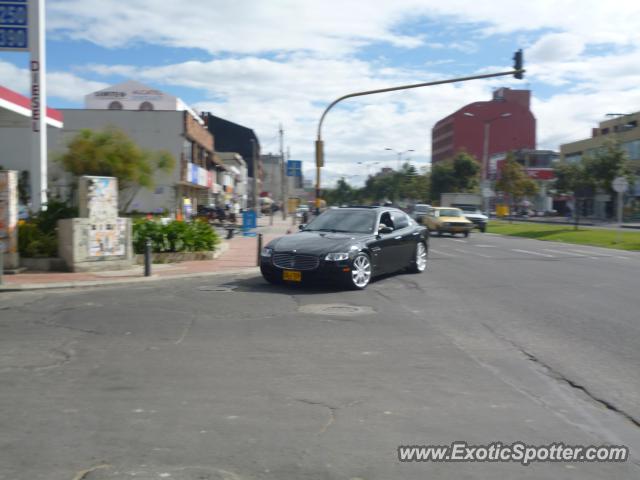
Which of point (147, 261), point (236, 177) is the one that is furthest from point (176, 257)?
point (236, 177)

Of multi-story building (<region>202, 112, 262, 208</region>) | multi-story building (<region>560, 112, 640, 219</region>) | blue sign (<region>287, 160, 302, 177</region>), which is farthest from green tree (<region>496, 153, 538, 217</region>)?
multi-story building (<region>202, 112, 262, 208</region>)

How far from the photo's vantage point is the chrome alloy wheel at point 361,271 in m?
11.6

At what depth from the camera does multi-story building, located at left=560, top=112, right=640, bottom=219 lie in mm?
61994

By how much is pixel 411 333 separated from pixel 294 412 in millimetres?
3391

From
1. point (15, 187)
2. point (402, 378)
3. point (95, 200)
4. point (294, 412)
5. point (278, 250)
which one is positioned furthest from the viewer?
point (95, 200)

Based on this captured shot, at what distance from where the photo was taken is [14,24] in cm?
1736

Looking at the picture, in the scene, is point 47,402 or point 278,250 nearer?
point 47,402

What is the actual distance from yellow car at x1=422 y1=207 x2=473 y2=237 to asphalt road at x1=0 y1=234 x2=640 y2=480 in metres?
21.8

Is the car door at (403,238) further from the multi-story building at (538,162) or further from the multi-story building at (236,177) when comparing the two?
the multi-story building at (538,162)

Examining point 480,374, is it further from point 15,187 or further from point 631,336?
point 15,187

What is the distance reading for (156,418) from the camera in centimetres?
479

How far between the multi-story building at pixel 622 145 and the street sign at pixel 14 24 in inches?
1888

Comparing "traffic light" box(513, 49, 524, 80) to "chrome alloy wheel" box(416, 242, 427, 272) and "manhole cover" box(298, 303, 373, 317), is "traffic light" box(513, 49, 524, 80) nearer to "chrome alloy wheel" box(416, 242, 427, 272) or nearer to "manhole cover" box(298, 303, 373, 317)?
"chrome alloy wheel" box(416, 242, 427, 272)

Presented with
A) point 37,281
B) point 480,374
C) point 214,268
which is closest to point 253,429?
point 480,374
